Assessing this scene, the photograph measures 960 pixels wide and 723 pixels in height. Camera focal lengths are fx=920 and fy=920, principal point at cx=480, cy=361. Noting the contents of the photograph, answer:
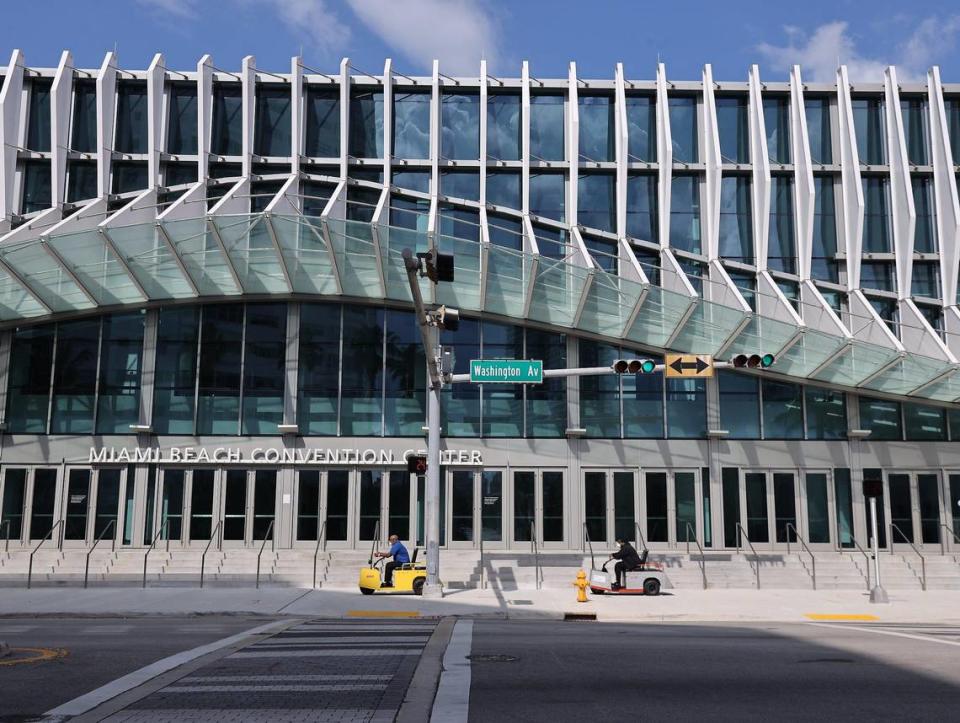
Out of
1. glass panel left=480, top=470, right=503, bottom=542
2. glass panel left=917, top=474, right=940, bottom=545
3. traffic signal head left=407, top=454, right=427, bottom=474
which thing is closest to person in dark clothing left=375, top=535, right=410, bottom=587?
traffic signal head left=407, top=454, right=427, bottom=474

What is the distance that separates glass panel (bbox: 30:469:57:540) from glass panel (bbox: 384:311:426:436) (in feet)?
38.4

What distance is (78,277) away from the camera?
29.8 metres

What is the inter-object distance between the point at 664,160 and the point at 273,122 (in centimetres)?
1462

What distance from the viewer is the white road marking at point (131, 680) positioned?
896 centimetres

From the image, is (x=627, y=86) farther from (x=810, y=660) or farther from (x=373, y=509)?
(x=810, y=660)

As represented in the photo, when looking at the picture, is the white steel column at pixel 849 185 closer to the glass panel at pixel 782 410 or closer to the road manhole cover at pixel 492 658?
the glass panel at pixel 782 410

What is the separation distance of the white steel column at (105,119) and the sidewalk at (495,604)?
50.7ft

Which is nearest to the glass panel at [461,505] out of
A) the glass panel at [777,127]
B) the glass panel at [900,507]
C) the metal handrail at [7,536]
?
the glass panel at [900,507]

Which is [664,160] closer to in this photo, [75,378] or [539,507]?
[539,507]

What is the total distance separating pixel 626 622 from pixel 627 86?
2246cm

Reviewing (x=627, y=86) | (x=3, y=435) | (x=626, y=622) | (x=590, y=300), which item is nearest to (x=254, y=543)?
(x=3, y=435)

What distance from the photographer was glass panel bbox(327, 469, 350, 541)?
104ft

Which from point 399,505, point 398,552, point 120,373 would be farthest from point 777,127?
point 120,373

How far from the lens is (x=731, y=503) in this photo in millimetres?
32031
